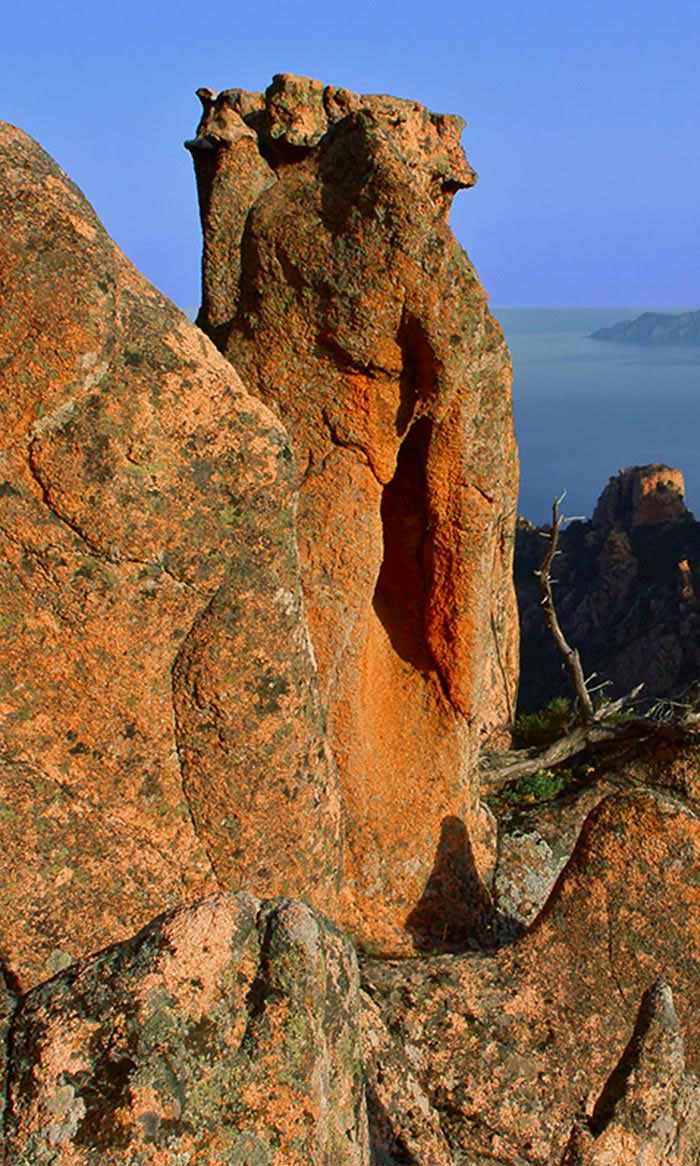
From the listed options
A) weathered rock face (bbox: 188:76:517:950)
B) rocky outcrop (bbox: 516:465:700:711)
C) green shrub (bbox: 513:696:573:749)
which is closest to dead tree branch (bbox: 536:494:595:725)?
green shrub (bbox: 513:696:573:749)

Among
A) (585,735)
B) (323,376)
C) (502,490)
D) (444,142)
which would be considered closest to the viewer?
(323,376)

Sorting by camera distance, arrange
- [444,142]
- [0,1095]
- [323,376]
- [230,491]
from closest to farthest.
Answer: [0,1095] → [230,491] → [323,376] → [444,142]

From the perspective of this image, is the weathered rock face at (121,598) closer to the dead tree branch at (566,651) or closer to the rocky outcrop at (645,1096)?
the rocky outcrop at (645,1096)

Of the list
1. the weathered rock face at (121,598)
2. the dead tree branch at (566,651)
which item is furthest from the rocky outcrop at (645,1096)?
the dead tree branch at (566,651)

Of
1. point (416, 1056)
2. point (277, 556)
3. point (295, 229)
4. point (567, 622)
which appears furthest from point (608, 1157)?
point (567, 622)

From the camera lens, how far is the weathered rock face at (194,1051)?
3.02m

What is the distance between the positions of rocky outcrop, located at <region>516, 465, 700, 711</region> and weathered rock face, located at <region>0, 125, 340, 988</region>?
103 ft

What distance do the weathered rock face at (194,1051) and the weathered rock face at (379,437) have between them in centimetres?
401

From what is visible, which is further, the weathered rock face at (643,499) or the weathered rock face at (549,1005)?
the weathered rock face at (643,499)

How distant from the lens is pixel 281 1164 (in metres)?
3.18

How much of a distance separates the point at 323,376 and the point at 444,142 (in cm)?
394

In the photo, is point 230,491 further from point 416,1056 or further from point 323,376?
point 416,1056

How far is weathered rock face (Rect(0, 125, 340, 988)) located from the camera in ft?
17.1

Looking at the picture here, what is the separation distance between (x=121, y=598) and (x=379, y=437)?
248 cm
